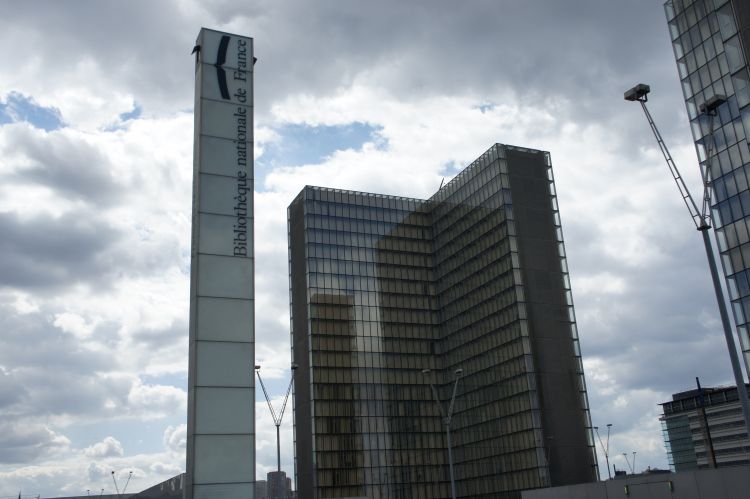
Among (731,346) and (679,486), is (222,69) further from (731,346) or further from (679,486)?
(679,486)

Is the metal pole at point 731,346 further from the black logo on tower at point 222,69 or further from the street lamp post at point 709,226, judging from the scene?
the black logo on tower at point 222,69

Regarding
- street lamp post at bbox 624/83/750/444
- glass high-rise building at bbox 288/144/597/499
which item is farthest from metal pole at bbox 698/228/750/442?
glass high-rise building at bbox 288/144/597/499

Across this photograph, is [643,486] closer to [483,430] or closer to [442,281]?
[483,430]

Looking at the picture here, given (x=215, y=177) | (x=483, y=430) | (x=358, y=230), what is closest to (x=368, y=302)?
(x=358, y=230)

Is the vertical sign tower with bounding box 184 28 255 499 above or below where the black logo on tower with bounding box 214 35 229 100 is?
below

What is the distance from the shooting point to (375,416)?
118812 millimetres

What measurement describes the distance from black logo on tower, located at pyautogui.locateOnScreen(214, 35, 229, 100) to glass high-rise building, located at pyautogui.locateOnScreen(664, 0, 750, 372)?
5328 cm

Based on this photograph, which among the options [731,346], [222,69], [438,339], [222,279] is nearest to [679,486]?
[731,346]

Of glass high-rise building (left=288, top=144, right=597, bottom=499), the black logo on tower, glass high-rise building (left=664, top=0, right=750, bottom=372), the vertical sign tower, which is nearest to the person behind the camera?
the vertical sign tower

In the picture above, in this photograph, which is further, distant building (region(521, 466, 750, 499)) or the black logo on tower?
distant building (region(521, 466, 750, 499))

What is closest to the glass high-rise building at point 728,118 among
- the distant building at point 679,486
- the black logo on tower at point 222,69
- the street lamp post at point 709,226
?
the distant building at point 679,486

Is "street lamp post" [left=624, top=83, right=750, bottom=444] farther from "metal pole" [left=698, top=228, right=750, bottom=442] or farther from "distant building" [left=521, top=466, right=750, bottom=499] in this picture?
"distant building" [left=521, top=466, right=750, bottom=499]

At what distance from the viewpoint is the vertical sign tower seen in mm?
28016

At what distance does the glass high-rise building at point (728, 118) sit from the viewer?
73.1 metres
